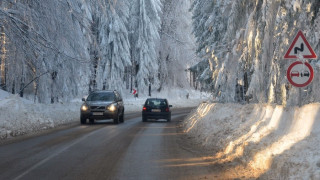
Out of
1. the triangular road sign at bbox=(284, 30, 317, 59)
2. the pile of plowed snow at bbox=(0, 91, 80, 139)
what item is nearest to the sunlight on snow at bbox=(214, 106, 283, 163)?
the triangular road sign at bbox=(284, 30, 317, 59)

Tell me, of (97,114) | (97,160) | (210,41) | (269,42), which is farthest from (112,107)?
(97,160)

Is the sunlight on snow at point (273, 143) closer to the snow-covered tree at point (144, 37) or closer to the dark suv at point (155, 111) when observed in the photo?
the dark suv at point (155, 111)

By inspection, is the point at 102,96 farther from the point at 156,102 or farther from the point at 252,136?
the point at 252,136

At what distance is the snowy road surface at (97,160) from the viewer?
28.3 feet

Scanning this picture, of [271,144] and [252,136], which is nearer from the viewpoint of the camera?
[271,144]

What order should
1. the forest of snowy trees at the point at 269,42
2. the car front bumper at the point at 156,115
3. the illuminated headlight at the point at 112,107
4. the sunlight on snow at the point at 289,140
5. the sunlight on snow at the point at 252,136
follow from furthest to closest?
the car front bumper at the point at 156,115
the illuminated headlight at the point at 112,107
the forest of snowy trees at the point at 269,42
the sunlight on snow at the point at 252,136
the sunlight on snow at the point at 289,140

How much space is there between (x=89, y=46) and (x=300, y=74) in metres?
13.3

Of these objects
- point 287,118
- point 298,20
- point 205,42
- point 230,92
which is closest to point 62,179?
point 287,118

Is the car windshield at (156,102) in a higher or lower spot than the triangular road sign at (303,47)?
lower

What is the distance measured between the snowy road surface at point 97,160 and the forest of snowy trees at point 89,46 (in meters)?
3.20

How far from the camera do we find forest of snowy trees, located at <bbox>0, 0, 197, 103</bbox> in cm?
1474

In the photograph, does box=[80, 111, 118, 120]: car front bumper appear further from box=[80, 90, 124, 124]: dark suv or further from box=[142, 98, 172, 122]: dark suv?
box=[142, 98, 172, 122]: dark suv

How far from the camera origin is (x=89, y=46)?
20625 millimetres

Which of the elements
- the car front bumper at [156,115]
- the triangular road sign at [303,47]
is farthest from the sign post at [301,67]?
the car front bumper at [156,115]
